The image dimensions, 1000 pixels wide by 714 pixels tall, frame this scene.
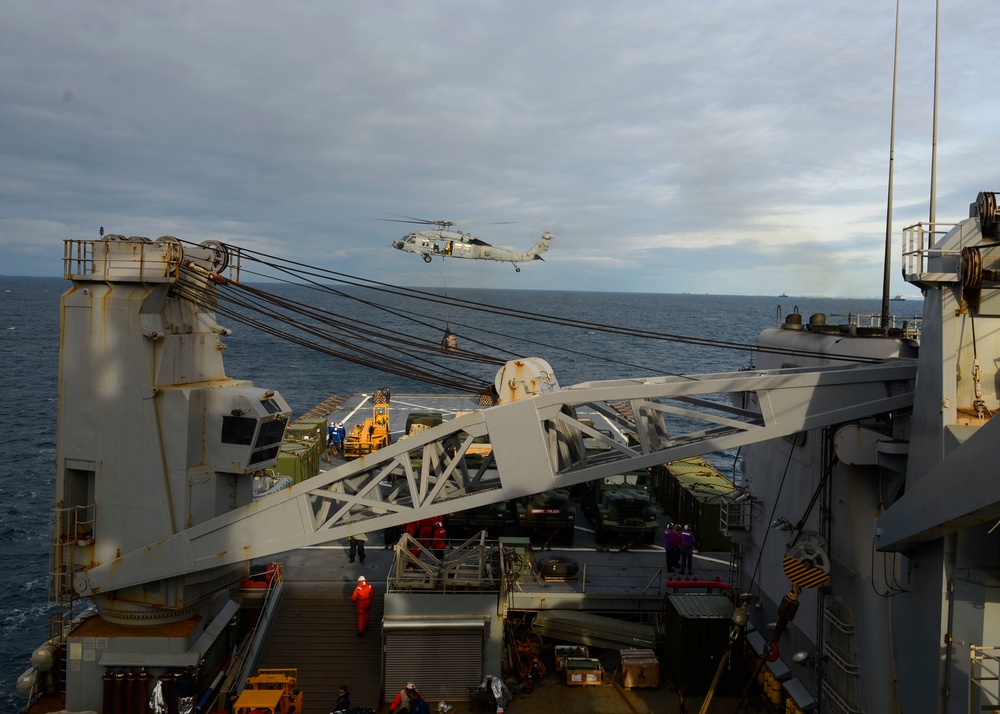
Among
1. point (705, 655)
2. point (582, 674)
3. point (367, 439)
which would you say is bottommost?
point (582, 674)

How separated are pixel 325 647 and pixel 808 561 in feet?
36.1

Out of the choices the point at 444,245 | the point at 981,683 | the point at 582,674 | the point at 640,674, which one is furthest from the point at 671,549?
the point at 444,245

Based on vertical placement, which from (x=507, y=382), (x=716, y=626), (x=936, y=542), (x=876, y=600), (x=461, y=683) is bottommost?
(x=461, y=683)

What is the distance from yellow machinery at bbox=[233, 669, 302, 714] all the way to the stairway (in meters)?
0.71

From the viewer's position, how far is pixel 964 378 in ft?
40.6

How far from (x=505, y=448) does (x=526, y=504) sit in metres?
9.81

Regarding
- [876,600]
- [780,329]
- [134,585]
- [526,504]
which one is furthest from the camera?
[526,504]

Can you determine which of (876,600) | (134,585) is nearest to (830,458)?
(876,600)

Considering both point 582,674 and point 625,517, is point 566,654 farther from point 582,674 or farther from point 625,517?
point 625,517

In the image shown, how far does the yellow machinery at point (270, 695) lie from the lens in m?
14.9

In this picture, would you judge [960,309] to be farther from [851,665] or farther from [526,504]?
[526,504]

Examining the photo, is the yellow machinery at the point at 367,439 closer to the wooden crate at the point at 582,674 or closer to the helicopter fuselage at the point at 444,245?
the wooden crate at the point at 582,674

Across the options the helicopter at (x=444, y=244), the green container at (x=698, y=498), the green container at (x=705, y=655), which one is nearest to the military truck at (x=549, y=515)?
the green container at (x=698, y=498)

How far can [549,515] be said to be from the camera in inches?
953
